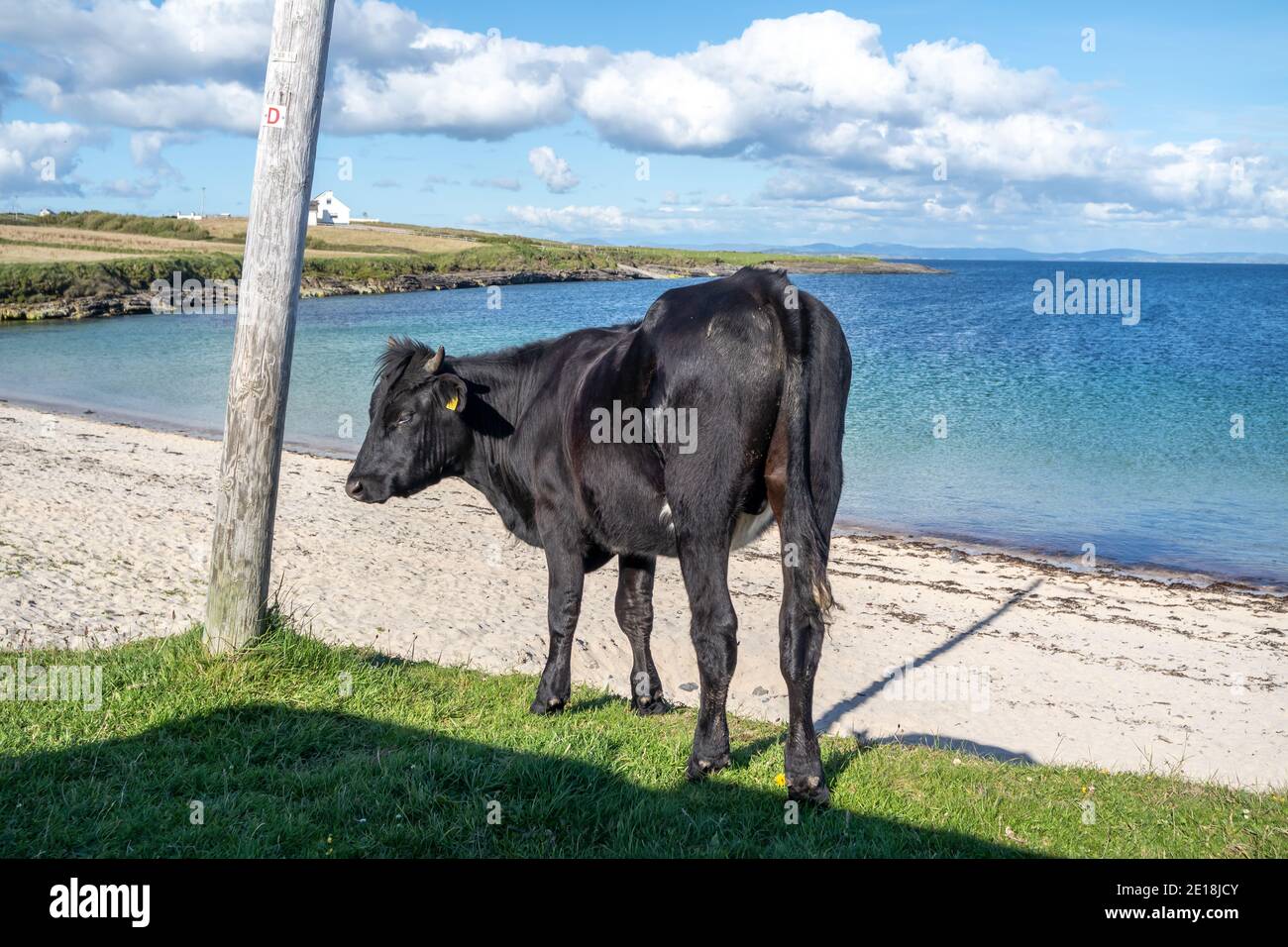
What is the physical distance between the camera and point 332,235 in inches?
4181

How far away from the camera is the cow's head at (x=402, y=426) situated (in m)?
7.45

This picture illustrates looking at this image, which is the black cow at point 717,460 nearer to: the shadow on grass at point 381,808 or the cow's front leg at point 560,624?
the cow's front leg at point 560,624

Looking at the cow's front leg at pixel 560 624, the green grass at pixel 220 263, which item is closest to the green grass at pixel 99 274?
the green grass at pixel 220 263

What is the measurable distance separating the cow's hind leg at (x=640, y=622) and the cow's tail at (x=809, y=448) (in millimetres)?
2023

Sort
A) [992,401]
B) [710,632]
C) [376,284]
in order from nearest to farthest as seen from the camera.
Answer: [710,632] → [992,401] → [376,284]

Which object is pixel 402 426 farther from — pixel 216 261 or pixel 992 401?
pixel 216 261

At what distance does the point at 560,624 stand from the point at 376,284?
7627 centimetres

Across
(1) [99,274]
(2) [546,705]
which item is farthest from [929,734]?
(1) [99,274]

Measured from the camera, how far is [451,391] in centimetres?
729

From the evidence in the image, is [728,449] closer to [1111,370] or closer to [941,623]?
[941,623]

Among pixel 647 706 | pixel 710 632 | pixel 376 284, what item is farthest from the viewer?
pixel 376 284

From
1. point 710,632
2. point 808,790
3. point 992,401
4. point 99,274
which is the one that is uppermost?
point 99,274

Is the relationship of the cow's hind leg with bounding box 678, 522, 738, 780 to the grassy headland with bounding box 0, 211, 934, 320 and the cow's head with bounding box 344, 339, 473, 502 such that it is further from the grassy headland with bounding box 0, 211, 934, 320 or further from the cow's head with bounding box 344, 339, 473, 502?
the grassy headland with bounding box 0, 211, 934, 320
